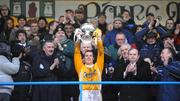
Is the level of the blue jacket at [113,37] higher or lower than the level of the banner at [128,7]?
lower

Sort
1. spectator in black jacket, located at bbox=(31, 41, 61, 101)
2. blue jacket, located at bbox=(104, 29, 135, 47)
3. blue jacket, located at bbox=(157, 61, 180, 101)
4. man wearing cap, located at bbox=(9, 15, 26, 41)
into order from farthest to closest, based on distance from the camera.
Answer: man wearing cap, located at bbox=(9, 15, 26, 41) → blue jacket, located at bbox=(104, 29, 135, 47) → spectator in black jacket, located at bbox=(31, 41, 61, 101) → blue jacket, located at bbox=(157, 61, 180, 101)

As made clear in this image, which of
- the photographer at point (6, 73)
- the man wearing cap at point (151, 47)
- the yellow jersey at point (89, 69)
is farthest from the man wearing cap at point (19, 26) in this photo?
the man wearing cap at point (151, 47)

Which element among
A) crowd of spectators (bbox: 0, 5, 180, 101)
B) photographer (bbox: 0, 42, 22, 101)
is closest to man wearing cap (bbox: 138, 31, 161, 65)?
crowd of spectators (bbox: 0, 5, 180, 101)

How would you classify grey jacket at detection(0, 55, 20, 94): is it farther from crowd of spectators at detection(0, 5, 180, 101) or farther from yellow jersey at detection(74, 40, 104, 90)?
yellow jersey at detection(74, 40, 104, 90)

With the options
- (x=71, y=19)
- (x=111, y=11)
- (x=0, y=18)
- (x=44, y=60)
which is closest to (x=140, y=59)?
(x=44, y=60)

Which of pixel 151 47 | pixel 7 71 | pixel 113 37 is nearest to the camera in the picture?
pixel 7 71

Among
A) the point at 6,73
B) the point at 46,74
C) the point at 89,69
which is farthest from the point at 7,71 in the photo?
the point at 89,69

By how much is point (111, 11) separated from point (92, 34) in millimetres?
4732

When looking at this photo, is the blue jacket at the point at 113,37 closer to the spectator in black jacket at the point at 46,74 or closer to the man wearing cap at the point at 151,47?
the man wearing cap at the point at 151,47

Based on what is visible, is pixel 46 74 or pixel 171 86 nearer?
pixel 171 86

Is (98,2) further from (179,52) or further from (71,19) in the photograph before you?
(179,52)

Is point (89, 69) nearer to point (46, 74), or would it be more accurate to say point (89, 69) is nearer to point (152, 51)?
point (46, 74)

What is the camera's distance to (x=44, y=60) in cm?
1036

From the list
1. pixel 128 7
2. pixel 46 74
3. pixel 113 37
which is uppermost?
pixel 128 7
